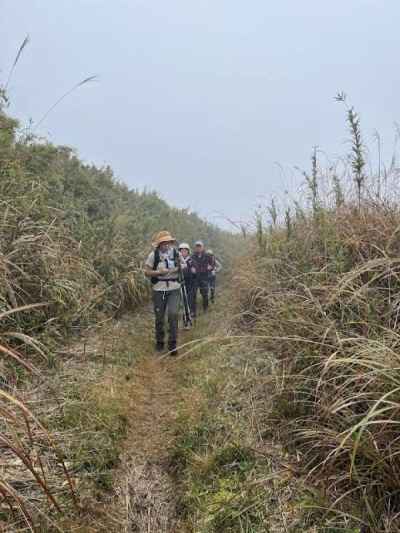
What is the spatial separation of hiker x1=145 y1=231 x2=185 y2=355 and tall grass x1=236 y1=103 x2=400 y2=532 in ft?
4.75

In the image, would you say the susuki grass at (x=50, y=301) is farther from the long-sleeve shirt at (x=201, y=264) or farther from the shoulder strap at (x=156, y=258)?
the long-sleeve shirt at (x=201, y=264)

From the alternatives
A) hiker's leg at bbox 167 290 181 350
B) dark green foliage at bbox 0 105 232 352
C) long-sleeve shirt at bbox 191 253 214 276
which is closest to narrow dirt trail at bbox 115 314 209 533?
hiker's leg at bbox 167 290 181 350

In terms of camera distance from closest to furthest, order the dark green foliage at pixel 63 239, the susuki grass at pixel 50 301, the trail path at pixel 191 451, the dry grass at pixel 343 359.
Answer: the dry grass at pixel 343 359
the susuki grass at pixel 50 301
the trail path at pixel 191 451
the dark green foliage at pixel 63 239

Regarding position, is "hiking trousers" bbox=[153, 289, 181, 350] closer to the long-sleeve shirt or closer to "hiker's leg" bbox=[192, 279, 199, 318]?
"hiker's leg" bbox=[192, 279, 199, 318]

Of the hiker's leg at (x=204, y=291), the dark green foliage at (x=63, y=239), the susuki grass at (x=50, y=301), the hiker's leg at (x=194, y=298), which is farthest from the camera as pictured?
the hiker's leg at (x=204, y=291)

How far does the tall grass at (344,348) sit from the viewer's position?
7.61 feet

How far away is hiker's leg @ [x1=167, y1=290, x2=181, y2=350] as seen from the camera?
22.4ft

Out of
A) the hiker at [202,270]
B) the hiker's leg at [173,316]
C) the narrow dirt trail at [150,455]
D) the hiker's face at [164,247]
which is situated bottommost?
the narrow dirt trail at [150,455]

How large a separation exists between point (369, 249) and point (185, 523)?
2.95m

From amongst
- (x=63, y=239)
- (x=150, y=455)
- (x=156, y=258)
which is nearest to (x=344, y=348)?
(x=150, y=455)

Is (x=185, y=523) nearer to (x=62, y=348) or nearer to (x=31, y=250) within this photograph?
(x=62, y=348)

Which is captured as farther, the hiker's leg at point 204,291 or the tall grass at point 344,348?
the hiker's leg at point 204,291

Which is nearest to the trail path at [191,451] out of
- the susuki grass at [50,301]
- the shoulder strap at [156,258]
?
the susuki grass at [50,301]

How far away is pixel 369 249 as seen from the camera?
411 centimetres
